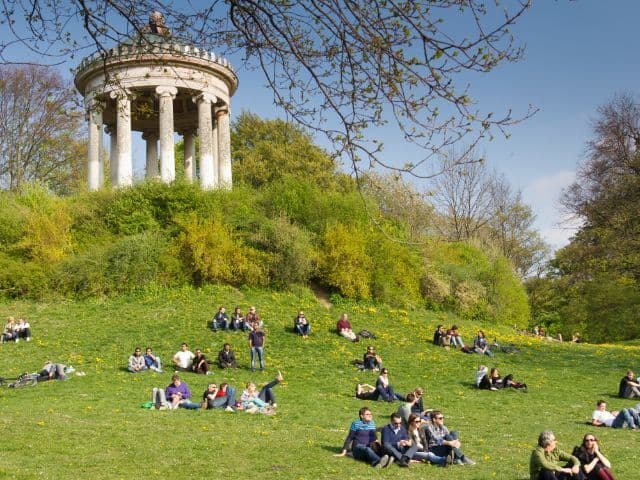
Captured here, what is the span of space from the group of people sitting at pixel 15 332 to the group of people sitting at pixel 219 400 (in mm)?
10401

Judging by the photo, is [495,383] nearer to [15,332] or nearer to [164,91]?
[15,332]

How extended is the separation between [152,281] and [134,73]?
1040cm

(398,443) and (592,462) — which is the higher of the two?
(398,443)

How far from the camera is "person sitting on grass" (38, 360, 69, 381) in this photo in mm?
19500

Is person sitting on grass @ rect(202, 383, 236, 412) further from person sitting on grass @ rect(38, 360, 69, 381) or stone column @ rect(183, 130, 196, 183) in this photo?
stone column @ rect(183, 130, 196, 183)

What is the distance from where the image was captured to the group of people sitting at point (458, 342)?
26.2 meters

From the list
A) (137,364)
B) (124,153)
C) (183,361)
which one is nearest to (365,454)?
(183,361)

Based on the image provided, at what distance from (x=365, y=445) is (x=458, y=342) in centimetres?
1607

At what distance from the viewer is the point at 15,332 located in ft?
81.4

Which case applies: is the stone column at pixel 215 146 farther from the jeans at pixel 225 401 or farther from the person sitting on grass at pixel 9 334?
the jeans at pixel 225 401

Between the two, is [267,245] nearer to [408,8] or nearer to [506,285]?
[506,285]

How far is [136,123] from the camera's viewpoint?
42.2 m

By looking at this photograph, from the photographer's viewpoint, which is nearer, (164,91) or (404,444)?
(404,444)

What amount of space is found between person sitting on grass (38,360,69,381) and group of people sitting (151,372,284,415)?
4.33m
